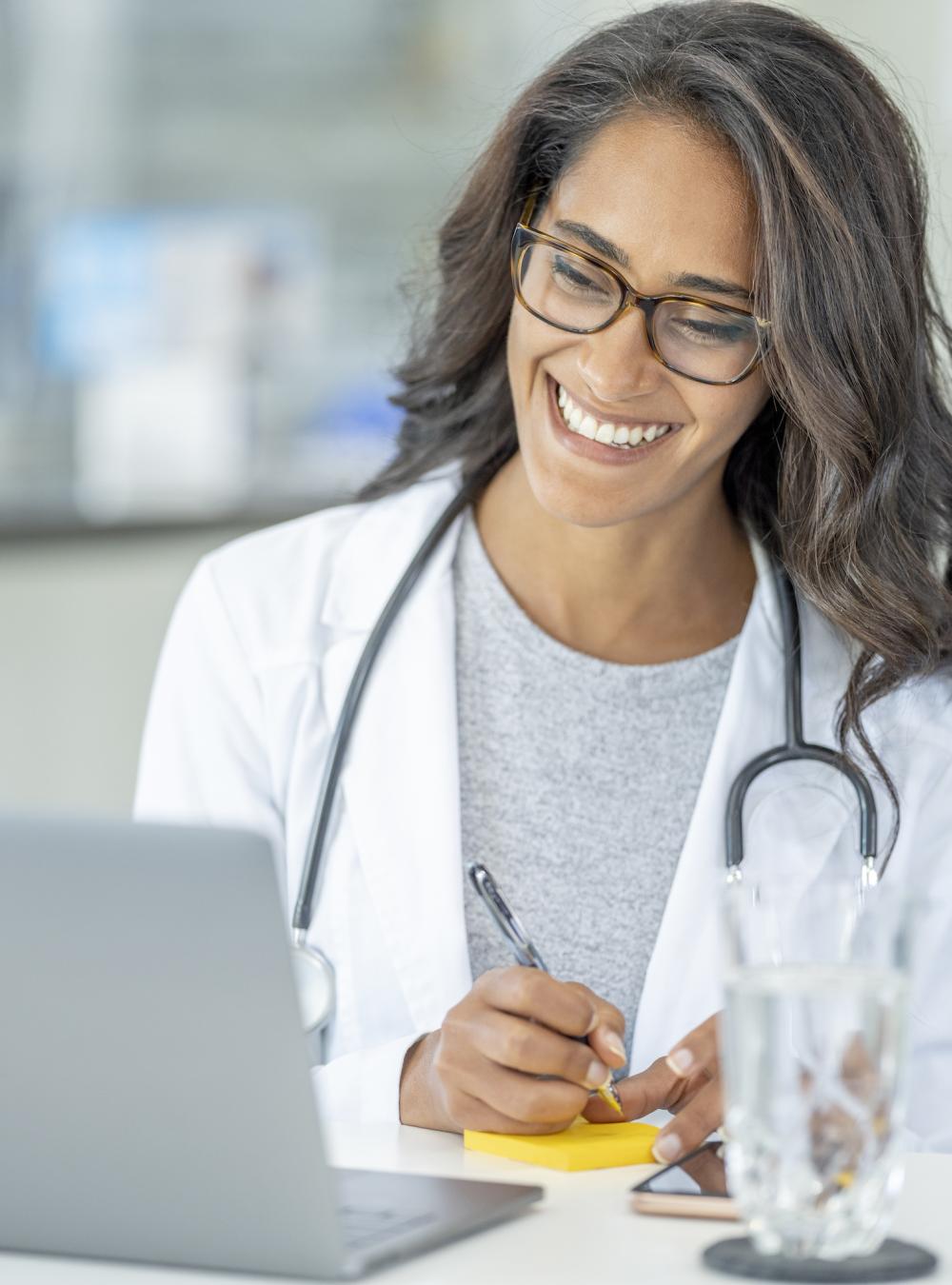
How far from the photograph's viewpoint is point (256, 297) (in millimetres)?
3836

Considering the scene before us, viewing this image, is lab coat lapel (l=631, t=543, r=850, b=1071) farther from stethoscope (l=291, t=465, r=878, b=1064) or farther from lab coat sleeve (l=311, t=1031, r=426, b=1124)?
lab coat sleeve (l=311, t=1031, r=426, b=1124)

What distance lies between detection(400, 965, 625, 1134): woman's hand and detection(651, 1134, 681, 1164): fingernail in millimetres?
60

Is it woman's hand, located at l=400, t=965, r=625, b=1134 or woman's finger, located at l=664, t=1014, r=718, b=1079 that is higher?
woman's hand, located at l=400, t=965, r=625, b=1134

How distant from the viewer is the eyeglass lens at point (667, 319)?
1.59 meters

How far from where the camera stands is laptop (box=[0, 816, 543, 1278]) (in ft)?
2.79

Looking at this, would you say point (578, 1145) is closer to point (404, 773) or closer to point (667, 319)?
point (404, 773)

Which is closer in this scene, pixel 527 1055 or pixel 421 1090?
pixel 527 1055

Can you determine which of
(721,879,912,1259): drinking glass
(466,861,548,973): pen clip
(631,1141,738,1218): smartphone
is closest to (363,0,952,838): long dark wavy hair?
(466,861,548,973): pen clip

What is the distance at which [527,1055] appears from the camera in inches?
47.0

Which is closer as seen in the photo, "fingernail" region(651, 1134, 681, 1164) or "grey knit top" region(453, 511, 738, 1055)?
"fingernail" region(651, 1134, 681, 1164)

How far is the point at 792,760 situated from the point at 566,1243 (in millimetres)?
812

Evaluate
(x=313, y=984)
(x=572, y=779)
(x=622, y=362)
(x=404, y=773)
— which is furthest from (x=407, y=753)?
(x=622, y=362)

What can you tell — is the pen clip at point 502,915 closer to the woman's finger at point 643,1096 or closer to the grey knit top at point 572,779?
the woman's finger at point 643,1096

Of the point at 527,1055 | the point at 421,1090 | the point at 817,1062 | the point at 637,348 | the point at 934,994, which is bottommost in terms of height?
the point at 934,994
